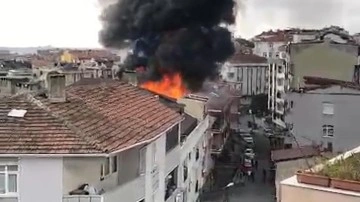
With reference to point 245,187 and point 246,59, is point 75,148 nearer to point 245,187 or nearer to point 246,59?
point 245,187

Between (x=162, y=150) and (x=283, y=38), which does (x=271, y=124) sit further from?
(x=162, y=150)

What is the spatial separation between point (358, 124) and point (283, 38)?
45482 mm

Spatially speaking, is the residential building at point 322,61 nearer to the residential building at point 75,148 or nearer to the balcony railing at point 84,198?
the residential building at point 75,148

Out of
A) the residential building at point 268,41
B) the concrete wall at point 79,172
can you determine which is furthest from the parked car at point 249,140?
the residential building at point 268,41

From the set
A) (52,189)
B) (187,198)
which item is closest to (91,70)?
(187,198)

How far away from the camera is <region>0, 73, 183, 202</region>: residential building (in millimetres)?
11664

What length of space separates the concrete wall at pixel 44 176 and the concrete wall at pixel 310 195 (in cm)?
774

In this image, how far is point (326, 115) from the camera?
32.8 m

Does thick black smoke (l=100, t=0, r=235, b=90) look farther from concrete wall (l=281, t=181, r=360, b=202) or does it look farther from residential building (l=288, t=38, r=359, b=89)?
concrete wall (l=281, t=181, r=360, b=202)

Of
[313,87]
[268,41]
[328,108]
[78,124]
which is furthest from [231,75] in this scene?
[78,124]

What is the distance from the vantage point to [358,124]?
31969mm

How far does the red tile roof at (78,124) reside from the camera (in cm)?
1178

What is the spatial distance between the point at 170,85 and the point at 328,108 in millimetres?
10383

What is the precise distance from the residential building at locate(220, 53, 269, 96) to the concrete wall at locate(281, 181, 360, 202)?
61.9m
